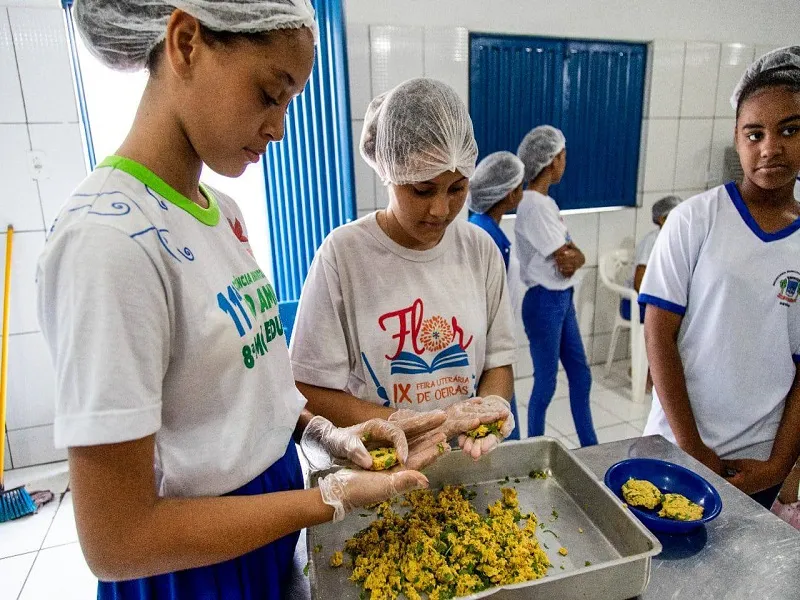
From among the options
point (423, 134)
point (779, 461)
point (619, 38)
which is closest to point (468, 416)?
point (423, 134)

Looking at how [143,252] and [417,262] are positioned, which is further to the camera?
[417,262]

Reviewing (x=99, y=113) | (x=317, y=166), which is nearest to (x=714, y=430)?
(x=317, y=166)

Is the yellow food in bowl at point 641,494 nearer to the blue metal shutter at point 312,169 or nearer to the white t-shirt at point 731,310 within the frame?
the white t-shirt at point 731,310

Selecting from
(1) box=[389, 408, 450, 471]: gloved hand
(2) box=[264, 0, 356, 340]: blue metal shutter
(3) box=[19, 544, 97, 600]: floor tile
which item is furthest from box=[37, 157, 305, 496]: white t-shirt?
(2) box=[264, 0, 356, 340]: blue metal shutter

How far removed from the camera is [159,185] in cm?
67

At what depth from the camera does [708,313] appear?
1309mm

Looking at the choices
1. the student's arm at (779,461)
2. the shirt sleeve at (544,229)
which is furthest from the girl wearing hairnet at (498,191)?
the student's arm at (779,461)

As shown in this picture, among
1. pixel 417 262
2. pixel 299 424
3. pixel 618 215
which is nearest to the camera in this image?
pixel 299 424

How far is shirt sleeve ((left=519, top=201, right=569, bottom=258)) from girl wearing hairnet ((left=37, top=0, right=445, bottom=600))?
2.17m

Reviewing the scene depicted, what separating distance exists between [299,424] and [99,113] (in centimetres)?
249

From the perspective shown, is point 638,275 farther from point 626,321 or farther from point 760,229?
point 760,229

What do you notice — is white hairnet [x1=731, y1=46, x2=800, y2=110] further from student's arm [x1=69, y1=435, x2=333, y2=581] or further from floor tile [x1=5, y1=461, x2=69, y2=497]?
floor tile [x1=5, y1=461, x2=69, y2=497]

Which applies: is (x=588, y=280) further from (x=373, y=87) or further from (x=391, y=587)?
(x=391, y=587)

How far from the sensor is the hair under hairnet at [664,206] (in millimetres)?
3457
